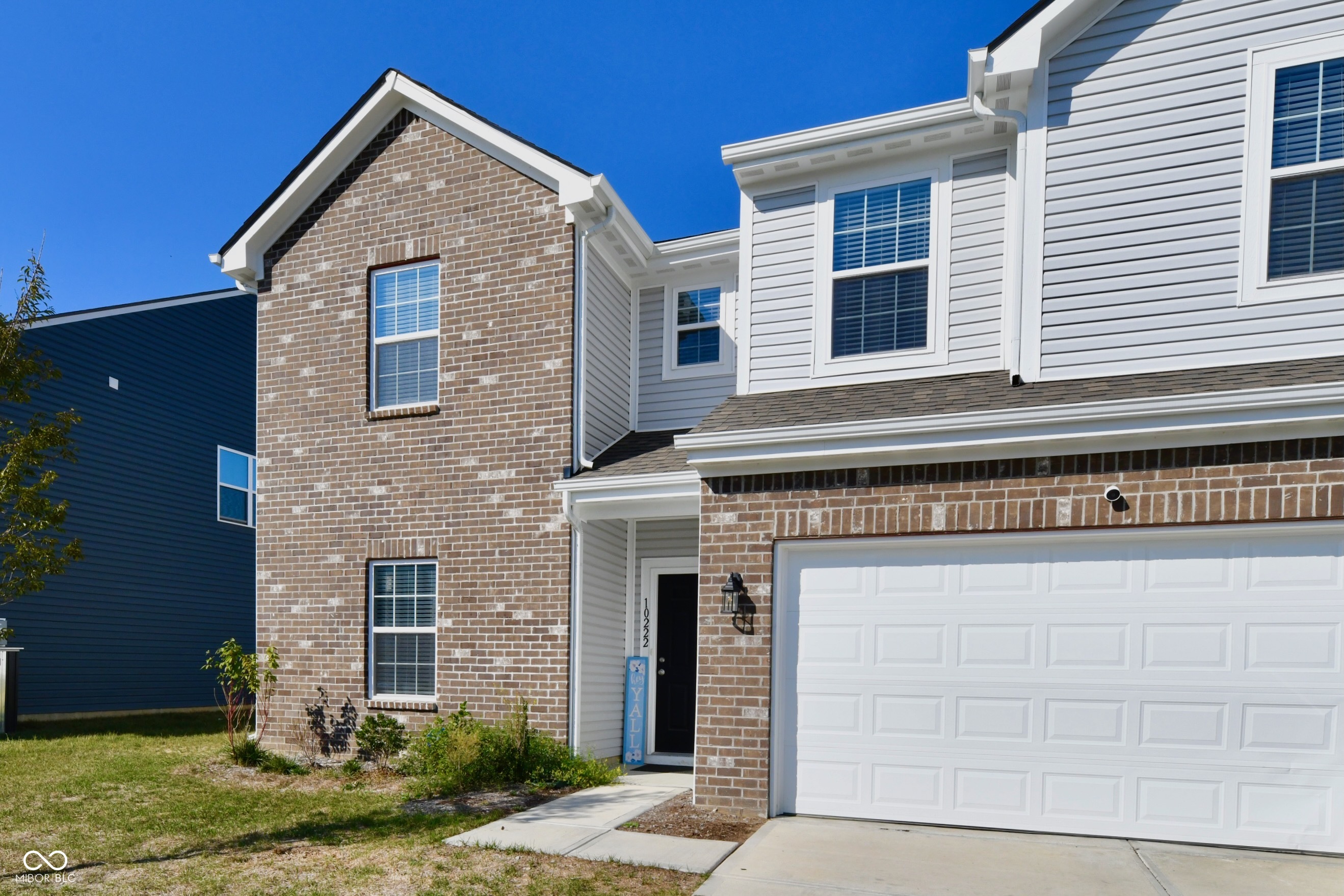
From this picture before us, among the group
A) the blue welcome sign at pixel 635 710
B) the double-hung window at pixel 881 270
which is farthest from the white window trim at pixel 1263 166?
the blue welcome sign at pixel 635 710

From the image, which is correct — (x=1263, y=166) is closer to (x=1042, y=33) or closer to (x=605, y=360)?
(x=1042, y=33)

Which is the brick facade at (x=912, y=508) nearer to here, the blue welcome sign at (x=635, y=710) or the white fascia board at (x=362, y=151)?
the blue welcome sign at (x=635, y=710)

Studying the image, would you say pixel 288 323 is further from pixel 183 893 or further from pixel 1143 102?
pixel 1143 102

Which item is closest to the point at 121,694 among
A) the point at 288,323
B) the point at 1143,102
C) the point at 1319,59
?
the point at 288,323

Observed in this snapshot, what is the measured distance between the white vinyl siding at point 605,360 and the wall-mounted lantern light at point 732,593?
3.15 m

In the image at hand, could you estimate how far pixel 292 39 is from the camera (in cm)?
1359

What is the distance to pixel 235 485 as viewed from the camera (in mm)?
18297

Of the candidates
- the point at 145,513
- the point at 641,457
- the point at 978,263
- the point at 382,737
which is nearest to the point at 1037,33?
the point at 978,263

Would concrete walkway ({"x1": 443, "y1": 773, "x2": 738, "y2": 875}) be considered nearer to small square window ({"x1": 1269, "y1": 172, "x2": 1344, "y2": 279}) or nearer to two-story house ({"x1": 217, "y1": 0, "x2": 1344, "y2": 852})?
two-story house ({"x1": 217, "y1": 0, "x2": 1344, "y2": 852})

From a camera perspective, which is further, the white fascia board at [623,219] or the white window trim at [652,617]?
the white window trim at [652,617]

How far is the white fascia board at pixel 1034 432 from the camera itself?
5789 millimetres

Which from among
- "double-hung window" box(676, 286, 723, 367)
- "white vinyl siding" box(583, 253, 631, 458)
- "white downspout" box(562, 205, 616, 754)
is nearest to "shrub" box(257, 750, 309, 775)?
"white downspout" box(562, 205, 616, 754)

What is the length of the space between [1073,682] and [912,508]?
1.74 meters

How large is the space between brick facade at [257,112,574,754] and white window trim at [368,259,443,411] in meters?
0.07
